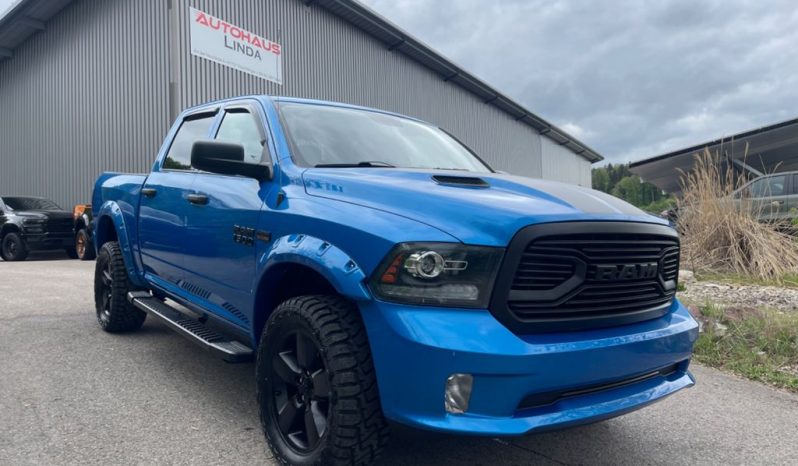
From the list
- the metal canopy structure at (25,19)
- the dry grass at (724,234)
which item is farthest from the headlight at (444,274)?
the metal canopy structure at (25,19)

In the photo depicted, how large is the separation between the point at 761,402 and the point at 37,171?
71.4 feet

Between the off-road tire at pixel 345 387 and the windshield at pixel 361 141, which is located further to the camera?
the windshield at pixel 361 141

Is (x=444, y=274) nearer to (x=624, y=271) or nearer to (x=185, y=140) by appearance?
(x=624, y=271)

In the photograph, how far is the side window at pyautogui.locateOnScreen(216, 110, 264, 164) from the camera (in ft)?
10.7

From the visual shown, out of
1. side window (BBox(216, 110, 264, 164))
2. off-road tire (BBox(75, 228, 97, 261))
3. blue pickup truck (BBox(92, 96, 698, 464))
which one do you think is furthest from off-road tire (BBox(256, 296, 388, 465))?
off-road tire (BBox(75, 228, 97, 261))

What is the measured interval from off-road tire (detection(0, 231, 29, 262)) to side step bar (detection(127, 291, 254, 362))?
10.7 m

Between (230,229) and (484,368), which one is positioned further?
(230,229)

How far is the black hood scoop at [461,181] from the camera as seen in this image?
2.54 m

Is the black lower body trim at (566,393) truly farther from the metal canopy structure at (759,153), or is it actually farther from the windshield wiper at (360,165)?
the metal canopy structure at (759,153)

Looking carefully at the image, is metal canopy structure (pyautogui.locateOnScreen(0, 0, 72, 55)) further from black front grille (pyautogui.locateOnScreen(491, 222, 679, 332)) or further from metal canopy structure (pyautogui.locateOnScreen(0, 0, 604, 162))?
black front grille (pyautogui.locateOnScreen(491, 222, 679, 332))

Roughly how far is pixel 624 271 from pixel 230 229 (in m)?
1.95

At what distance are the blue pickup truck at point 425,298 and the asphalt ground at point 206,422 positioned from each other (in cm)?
26

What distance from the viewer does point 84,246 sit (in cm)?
1254

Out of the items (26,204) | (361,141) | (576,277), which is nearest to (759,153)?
(361,141)
